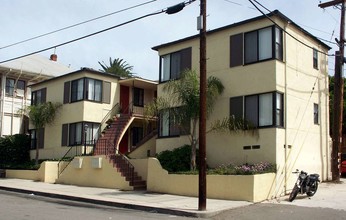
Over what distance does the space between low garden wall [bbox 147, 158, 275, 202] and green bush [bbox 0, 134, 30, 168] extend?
16644 millimetres

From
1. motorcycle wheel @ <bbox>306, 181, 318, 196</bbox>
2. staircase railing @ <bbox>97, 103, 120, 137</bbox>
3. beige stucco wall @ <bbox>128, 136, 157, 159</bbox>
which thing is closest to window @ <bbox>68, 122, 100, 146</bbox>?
staircase railing @ <bbox>97, 103, 120, 137</bbox>

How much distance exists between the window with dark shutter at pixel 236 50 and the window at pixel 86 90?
1146 cm

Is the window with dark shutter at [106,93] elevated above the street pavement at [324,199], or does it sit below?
above

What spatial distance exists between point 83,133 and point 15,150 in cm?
767

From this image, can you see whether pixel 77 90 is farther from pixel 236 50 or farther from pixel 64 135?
pixel 236 50

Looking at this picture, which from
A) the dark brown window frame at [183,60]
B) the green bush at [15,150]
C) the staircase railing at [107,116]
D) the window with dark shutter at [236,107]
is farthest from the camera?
the green bush at [15,150]

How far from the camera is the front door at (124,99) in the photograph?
102 feet

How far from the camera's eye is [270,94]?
62.8 feet

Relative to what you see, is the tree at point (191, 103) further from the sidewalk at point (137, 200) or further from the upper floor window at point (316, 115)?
the upper floor window at point (316, 115)

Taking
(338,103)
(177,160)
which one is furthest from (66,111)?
(338,103)

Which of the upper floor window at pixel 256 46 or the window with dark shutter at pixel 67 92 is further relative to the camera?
the window with dark shutter at pixel 67 92

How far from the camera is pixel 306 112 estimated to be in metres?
21.2

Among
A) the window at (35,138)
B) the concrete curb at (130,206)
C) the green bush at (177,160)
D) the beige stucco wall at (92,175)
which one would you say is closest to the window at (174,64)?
the green bush at (177,160)

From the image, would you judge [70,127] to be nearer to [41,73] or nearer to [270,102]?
[41,73]
